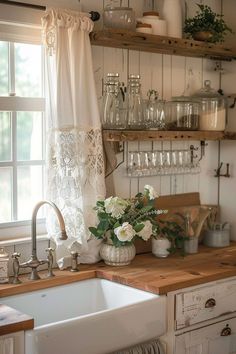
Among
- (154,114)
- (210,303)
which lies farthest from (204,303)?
(154,114)

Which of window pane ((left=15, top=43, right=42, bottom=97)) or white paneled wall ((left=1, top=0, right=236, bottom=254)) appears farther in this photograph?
white paneled wall ((left=1, top=0, right=236, bottom=254))

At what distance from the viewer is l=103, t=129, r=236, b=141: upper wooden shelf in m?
3.06

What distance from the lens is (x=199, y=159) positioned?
376cm

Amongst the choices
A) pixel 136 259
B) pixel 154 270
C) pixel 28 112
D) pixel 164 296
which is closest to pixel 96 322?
pixel 164 296

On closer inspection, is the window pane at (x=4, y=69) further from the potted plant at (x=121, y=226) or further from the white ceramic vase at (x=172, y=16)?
the white ceramic vase at (x=172, y=16)

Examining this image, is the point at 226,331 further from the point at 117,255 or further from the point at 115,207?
the point at 115,207

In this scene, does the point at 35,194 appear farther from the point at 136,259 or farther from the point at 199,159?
the point at 199,159

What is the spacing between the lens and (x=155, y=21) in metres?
3.30

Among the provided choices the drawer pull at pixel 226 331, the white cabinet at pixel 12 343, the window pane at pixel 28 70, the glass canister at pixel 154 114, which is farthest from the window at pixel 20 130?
the drawer pull at pixel 226 331

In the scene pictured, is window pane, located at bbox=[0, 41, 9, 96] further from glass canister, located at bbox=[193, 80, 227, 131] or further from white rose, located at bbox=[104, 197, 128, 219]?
glass canister, located at bbox=[193, 80, 227, 131]

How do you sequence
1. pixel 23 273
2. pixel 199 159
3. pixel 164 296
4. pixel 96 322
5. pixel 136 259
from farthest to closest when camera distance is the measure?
pixel 199 159
pixel 136 259
pixel 23 273
pixel 164 296
pixel 96 322

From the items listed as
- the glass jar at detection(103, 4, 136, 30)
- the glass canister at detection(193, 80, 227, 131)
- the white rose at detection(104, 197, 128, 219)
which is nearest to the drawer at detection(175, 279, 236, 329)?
the white rose at detection(104, 197, 128, 219)

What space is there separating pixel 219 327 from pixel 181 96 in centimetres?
133

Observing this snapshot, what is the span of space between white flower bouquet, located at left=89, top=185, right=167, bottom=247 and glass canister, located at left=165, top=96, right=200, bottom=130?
53 cm
